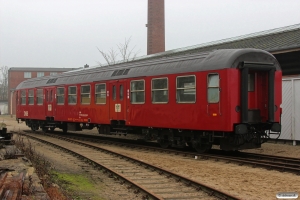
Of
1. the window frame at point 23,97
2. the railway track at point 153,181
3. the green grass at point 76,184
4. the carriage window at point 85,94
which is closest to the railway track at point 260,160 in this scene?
the railway track at point 153,181

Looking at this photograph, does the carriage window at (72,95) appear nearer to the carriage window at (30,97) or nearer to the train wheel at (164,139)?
the carriage window at (30,97)

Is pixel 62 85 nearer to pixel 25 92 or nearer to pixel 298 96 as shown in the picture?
pixel 25 92

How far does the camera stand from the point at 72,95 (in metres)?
19.6

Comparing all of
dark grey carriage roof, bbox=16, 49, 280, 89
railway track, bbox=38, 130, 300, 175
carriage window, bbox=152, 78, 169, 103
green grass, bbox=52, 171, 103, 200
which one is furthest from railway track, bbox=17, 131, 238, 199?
dark grey carriage roof, bbox=16, 49, 280, 89

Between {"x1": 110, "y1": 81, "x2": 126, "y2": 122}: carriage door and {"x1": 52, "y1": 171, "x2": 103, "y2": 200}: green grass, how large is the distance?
6.25m

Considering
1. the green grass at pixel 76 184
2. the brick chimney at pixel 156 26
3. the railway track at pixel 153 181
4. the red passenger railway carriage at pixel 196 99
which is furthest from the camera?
the brick chimney at pixel 156 26

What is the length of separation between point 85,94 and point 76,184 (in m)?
10.3

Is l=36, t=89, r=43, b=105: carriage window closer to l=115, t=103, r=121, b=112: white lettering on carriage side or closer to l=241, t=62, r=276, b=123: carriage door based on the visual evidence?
l=115, t=103, r=121, b=112: white lettering on carriage side

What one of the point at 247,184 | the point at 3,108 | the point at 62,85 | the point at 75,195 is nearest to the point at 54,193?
the point at 75,195

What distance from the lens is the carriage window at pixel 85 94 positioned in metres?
18.1

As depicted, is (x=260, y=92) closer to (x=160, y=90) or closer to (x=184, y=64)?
(x=184, y=64)

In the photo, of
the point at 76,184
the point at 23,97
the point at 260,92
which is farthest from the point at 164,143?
the point at 23,97

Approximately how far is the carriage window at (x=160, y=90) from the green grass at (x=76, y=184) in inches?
191

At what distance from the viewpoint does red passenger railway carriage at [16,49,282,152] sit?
11172 mm
